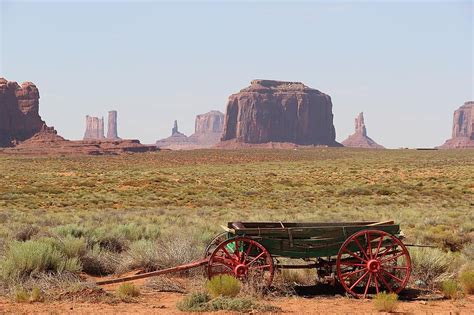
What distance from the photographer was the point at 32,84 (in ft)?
497

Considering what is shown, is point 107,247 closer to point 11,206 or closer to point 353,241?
point 353,241

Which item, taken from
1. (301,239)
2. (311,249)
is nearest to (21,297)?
(301,239)

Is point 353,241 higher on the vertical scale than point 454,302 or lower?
higher

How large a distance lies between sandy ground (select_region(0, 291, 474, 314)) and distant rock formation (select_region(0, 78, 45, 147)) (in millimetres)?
136255

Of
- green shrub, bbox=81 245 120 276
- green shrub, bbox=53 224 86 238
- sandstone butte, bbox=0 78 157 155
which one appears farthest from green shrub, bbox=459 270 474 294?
sandstone butte, bbox=0 78 157 155

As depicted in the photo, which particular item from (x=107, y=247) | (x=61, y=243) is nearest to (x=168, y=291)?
(x=61, y=243)

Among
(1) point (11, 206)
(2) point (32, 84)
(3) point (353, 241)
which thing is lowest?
(1) point (11, 206)

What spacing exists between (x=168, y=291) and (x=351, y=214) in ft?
43.4

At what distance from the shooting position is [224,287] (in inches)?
293

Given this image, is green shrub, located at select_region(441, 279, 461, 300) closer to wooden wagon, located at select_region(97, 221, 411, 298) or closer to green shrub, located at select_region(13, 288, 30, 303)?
wooden wagon, located at select_region(97, 221, 411, 298)

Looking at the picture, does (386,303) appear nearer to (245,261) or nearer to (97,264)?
(245,261)

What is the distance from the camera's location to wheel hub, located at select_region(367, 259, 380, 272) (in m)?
7.95

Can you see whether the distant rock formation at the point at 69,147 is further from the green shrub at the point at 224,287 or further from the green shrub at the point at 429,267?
the green shrub at the point at 224,287

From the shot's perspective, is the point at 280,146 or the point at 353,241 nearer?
the point at 353,241
